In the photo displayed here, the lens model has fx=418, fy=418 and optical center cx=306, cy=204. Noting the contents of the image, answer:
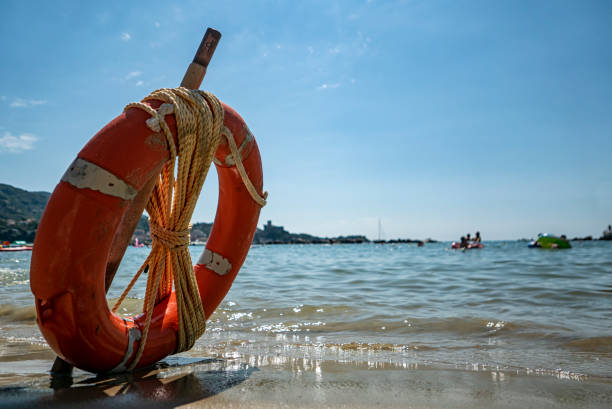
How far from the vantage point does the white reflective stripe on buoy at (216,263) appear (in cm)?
227

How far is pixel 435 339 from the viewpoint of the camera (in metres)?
2.99

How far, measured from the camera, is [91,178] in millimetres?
1553

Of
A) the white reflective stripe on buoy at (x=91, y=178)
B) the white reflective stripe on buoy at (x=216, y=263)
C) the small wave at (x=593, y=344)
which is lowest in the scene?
the small wave at (x=593, y=344)

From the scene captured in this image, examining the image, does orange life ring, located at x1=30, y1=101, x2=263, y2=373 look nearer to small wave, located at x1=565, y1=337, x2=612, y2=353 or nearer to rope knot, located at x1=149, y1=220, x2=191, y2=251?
rope knot, located at x1=149, y1=220, x2=191, y2=251

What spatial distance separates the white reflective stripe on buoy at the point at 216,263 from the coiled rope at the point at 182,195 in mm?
233

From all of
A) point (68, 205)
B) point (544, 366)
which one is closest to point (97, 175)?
point (68, 205)

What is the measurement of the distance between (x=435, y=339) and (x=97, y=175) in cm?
247

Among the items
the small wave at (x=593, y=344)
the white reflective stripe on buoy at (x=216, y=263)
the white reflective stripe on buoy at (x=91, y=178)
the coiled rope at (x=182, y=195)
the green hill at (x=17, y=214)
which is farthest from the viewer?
the green hill at (x=17, y=214)

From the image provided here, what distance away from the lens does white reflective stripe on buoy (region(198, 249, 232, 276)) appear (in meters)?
2.27

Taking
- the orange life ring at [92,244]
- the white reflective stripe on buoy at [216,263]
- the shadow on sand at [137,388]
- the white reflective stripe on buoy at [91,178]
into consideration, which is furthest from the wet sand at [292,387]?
the white reflective stripe on buoy at [91,178]

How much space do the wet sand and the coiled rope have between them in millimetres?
228

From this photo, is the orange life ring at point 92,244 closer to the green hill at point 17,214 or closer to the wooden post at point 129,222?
the wooden post at point 129,222

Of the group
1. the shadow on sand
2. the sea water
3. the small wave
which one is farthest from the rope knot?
the small wave

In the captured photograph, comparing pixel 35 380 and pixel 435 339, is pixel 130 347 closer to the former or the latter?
pixel 35 380
